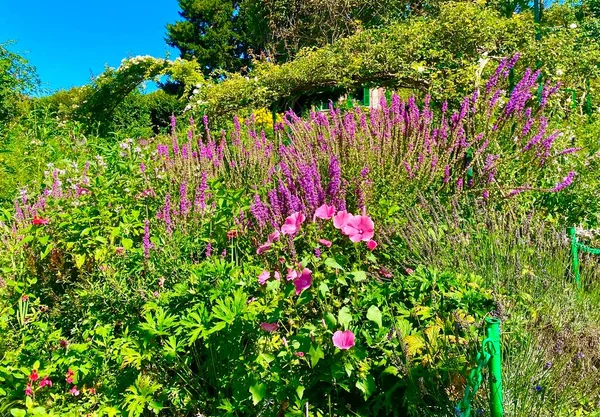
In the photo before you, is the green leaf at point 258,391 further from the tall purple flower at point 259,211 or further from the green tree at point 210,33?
the green tree at point 210,33

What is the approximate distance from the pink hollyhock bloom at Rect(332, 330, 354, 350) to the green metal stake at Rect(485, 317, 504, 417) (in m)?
0.36

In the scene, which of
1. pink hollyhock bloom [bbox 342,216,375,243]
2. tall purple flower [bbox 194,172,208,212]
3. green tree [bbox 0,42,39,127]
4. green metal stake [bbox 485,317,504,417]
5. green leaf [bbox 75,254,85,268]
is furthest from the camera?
green tree [bbox 0,42,39,127]

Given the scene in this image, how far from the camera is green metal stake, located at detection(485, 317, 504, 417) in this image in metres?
1.17

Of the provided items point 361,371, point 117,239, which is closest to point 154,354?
point 361,371

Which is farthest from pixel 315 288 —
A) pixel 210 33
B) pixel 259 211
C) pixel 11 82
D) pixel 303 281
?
pixel 210 33

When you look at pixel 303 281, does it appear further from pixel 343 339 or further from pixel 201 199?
pixel 201 199

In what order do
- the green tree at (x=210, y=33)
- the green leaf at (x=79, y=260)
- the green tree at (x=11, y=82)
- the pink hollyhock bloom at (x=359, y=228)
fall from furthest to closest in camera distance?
the green tree at (x=210, y=33) → the green tree at (x=11, y=82) → the green leaf at (x=79, y=260) → the pink hollyhock bloom at (x=359, y=228)

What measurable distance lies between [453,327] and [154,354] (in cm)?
103

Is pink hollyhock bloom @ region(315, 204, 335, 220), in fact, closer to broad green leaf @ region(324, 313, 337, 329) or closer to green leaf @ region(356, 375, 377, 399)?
broad green leaf @ region(324, 313, 337, 329)

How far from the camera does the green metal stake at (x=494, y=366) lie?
45.9 inches

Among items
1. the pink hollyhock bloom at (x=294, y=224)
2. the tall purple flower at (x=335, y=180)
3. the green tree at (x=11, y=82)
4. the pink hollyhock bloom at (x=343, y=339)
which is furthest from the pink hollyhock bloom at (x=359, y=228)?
the green tree at (x=11, y=82)

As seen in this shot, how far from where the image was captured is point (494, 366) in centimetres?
120

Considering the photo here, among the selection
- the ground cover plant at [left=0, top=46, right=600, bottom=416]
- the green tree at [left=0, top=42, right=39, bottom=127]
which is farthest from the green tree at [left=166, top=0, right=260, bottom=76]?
the ground cover plant at [left=0, top=46, right=600, bottom=416]

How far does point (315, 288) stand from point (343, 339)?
7.3 inches
